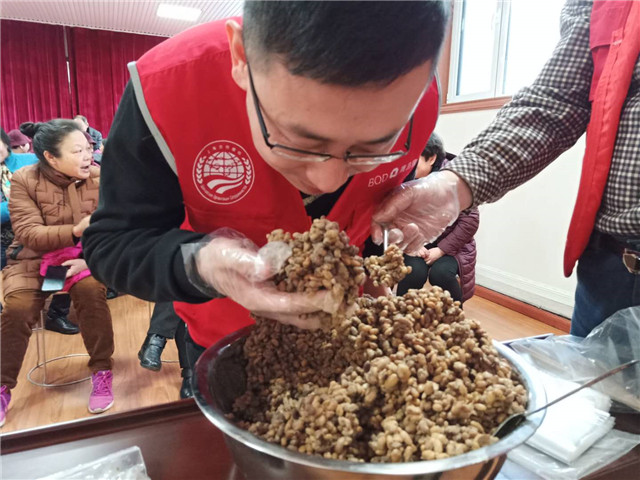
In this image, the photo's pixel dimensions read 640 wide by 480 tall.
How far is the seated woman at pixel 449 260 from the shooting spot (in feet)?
9.37

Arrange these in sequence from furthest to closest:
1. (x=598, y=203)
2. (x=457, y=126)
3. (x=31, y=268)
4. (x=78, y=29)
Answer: (x=78, y=29)
(x=457, y=126)
(x=31, y=268)
(x=598, y=203)

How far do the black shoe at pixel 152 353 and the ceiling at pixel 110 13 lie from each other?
15.1 feet

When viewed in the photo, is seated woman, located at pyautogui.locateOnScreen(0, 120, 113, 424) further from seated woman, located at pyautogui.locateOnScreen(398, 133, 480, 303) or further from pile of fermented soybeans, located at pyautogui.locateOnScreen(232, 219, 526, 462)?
pile of fermented soybeans, located at pyautogui.locateOnScreen(232, 219, 526, 462)

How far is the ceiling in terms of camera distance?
623 cm

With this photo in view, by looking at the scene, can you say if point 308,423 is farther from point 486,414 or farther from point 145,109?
point 145,109

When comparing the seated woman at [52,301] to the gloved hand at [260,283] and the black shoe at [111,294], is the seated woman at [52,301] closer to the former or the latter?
the black shoe at [111,294]

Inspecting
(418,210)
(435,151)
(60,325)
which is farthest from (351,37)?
(60,325)

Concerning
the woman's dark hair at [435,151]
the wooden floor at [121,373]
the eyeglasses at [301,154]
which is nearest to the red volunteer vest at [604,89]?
the eyeglasses at [301,154]

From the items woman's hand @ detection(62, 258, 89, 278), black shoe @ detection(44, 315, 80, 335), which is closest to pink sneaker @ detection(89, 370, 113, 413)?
woman's hand @ detection(62, 258, 89, 278)

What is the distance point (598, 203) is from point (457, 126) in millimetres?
3113

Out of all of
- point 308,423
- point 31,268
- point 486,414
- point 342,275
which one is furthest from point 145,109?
point 31,268

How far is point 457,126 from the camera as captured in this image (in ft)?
13.1

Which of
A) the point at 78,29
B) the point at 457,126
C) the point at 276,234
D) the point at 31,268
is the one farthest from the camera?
the point at 78,29

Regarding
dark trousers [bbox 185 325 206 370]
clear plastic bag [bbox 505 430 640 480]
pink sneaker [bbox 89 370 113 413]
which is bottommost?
pink sneaker [bbox 89 370 113 413]
